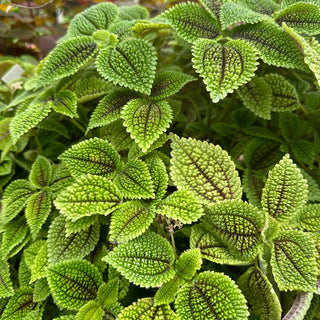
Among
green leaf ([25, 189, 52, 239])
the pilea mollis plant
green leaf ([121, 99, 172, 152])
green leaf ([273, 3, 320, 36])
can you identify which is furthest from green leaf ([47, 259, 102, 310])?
green leaf ([273, 3, 320, 36])

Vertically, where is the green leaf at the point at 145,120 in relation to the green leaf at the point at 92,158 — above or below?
above

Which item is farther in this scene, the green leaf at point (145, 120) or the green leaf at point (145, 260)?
the green leaf at point (145, 120)

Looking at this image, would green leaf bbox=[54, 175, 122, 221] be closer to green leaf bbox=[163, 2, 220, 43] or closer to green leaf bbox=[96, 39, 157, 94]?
green leaf bbox=[96, 39, 157, 94]

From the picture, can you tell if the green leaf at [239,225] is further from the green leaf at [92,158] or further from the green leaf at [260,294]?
the green leaf at [92,158]

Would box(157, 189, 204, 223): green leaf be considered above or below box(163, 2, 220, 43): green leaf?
below

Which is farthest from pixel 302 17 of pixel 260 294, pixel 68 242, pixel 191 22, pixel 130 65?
pixel 68 242

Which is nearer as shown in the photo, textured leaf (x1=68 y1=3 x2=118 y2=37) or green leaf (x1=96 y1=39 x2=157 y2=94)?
green leaf (x1=96 y1=39 x2=157 y2=94)

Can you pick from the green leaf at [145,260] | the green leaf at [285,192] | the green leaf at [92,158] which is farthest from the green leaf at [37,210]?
the green leaf at [285,192]
